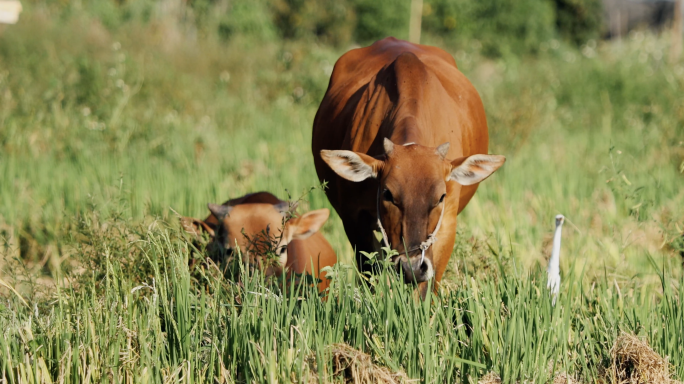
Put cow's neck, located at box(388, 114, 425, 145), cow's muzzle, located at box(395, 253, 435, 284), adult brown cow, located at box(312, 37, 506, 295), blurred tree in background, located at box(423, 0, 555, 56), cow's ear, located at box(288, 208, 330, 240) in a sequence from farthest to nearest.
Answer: blurred tree in background, located at box(423, 0, 555, 56)
cow's ear, located at box(288, 208, 330, 240)
cow's neck, located at box(388, 114, 425, 145)
adult brown cow, located at box(312, 37, 506, 295)
cow's muzzle, located at box(395, 253, 435, 284)

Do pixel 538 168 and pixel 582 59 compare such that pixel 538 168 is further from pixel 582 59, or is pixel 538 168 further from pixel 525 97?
pixel 582 59

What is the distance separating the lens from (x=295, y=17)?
76.4ft

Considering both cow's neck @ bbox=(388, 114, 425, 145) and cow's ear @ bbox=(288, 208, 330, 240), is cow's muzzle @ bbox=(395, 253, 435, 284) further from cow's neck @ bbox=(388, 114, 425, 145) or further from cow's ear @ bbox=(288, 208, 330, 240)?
cow's ear @ bbox=(288, 208, 330, 240)

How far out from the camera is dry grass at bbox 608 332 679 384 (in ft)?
11.3

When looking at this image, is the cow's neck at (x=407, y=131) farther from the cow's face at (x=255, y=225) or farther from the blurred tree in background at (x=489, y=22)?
the blurred tree in background at (x=489, y=22)

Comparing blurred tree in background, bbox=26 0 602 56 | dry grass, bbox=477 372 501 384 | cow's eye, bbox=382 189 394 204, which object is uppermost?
blurred tree in background, bbox=26 0 602 56

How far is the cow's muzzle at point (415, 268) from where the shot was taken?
12.2 ft

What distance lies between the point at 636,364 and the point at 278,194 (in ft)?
14.2

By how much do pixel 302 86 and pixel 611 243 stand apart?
309 inches

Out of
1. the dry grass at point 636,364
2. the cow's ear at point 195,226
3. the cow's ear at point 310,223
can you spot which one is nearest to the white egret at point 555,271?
the dry grass at point 636,364

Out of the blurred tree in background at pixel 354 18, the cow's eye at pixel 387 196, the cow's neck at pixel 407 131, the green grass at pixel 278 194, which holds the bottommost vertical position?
the green grass at pixel 278 194

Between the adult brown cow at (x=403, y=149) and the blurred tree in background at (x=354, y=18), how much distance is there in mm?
13684

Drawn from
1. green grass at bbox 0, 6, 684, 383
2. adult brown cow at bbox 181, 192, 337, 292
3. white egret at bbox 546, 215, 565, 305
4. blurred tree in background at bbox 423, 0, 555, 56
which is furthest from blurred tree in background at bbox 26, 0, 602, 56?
white egret at bbox 546, 215, 565, 305

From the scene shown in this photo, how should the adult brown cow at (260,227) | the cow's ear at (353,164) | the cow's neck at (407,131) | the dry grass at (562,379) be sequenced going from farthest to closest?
the adult brown cow at (260,227), the cow's neck at (407,131), the cow's ear at (353,164), the dry grass at (562,379)
